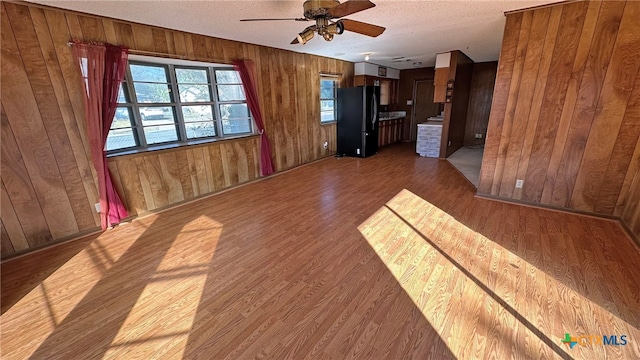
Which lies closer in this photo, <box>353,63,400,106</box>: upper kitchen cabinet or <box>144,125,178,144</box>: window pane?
<box>144,125,178,144</box>: window pane

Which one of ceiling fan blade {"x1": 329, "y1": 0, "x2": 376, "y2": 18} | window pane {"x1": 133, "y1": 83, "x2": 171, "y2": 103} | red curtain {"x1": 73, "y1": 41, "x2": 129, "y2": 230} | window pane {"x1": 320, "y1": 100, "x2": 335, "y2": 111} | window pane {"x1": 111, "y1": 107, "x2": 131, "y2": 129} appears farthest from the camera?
window pane {"x1": 320, "y1": 100, "x2": 335, "y2": 111}

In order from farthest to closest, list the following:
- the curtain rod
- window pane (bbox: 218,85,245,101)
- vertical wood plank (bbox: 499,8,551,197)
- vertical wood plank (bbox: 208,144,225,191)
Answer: window pane (bbox: 218,85,245,101) → vertical wood plank (bbox: 208,144,225,191) → the curtain rod → vertical wood plank (bbox: 499,8,551,197)

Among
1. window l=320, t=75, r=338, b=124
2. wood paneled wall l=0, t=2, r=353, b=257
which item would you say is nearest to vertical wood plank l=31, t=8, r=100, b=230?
wood paneled wall l=0, t=2, r=353, b=257

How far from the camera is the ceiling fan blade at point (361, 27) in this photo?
2.33 m

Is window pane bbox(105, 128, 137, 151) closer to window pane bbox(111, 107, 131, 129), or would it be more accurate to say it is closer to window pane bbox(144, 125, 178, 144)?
window pane bbox(111, 107, 131, 129)

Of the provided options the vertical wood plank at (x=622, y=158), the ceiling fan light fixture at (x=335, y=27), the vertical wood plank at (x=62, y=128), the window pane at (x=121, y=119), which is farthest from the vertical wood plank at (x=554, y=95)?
the vertical wood plank at (x=62, y=128)

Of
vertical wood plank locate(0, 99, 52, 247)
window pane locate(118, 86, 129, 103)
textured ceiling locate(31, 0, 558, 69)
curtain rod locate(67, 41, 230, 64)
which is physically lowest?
vertical wood plank locate(0, 99, 52, 247)

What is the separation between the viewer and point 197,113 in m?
3.91

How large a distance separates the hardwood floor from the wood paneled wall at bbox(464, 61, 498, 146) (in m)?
4.87

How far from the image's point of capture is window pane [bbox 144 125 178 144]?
3420 millimetres

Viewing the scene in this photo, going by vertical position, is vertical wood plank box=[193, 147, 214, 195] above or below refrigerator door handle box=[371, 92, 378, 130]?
below

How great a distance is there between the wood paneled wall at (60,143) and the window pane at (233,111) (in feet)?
2.08

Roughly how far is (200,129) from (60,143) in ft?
5.38

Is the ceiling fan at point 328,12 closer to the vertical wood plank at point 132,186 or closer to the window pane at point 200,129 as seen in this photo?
the window pane at point 200,129
